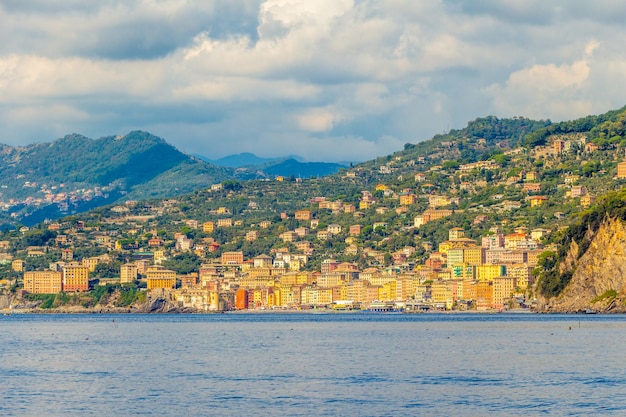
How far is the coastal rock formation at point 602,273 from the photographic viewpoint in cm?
12150

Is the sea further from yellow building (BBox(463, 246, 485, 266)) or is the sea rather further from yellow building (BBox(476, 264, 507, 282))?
yellow building (BBox(463, 246, 485, 266))

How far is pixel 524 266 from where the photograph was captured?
6575 inches

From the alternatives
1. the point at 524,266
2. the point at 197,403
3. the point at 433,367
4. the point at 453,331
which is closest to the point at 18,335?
the point at 453,331

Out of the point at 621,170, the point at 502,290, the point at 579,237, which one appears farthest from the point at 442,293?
the point at 579,237

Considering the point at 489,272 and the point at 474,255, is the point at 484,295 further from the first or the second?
the point at 474,255

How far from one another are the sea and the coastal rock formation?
29722 mm

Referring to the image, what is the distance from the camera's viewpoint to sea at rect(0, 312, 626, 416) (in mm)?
47000

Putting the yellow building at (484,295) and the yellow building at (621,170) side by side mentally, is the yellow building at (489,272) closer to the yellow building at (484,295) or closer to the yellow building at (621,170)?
the yellow building at (484,295)

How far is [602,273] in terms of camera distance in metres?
124

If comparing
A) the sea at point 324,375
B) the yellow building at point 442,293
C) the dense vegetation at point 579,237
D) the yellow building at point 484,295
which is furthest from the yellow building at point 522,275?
the sea at point 324,375

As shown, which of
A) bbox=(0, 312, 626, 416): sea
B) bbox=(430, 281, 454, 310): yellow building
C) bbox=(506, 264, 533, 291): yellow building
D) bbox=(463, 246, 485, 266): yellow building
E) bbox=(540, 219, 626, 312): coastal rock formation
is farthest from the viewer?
bbox=(463, 246, 485, 266): yellow building

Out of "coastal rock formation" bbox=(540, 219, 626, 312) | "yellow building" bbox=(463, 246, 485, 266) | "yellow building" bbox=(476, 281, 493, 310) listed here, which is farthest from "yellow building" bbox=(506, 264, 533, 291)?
"coastal rock formation" bbox=(540, 219, 626, 312)

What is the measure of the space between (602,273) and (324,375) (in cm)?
7131

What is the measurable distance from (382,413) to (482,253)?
144337 millimetres
